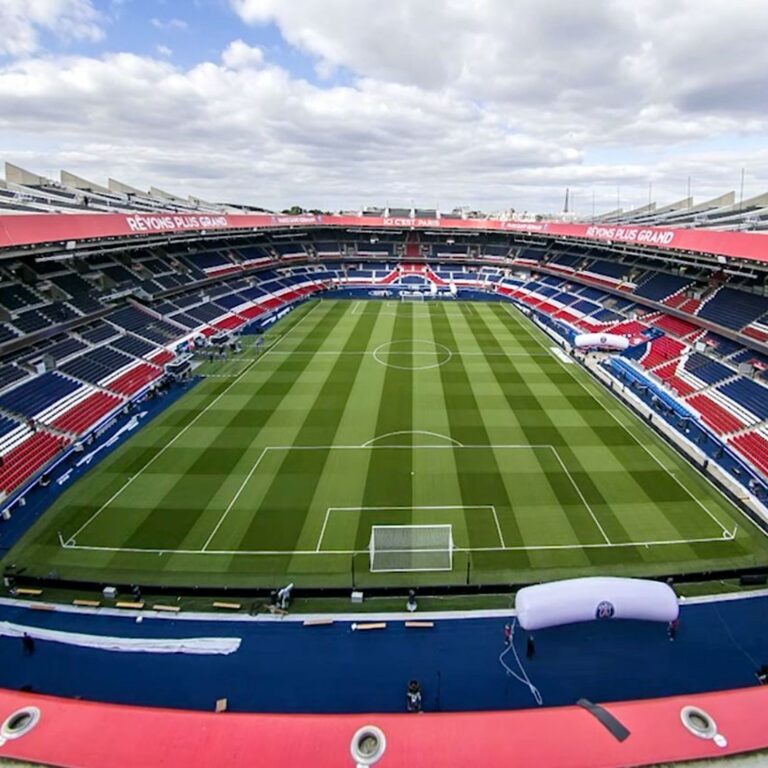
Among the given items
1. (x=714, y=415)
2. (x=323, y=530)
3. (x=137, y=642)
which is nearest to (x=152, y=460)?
(x=323, y=530)

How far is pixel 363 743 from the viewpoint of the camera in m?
6.97

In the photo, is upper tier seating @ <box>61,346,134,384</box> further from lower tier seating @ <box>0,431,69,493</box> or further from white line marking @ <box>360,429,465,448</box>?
white line marking @ <box>360,429,465,448</box>

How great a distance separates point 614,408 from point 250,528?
857 inches

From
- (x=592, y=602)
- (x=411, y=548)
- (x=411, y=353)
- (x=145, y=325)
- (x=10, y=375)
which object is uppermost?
(x=10, y=375)

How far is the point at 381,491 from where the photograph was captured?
20953 mm

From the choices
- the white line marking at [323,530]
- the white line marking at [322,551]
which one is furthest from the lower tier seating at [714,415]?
the white line marking at [323,530]

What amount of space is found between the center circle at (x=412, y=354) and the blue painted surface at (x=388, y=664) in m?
24.4

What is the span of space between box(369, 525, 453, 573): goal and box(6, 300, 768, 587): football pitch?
0.32 m

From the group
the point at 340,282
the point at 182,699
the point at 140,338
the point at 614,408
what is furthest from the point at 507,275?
the point at 182,699

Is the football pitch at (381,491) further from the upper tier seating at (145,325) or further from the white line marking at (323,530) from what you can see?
the upper tier seating at (145,325)

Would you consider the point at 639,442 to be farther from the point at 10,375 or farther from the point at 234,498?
the point at 10,375

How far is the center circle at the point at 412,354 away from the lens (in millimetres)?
38000

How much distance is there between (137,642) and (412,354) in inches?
1174

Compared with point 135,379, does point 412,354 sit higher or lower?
lower
